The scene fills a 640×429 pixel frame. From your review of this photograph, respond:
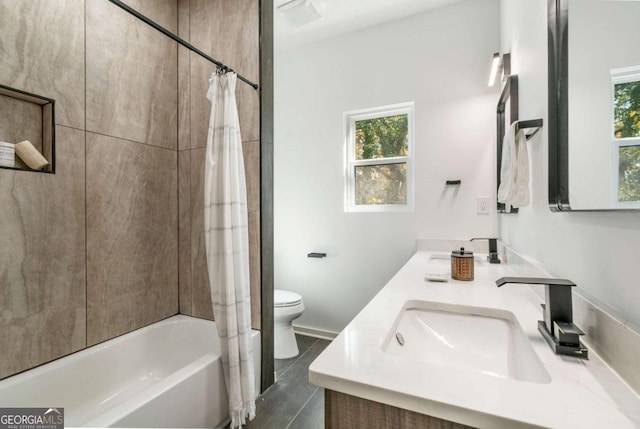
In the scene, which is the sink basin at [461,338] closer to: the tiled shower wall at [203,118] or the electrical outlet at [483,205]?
the tiled shower wall at [203,118]

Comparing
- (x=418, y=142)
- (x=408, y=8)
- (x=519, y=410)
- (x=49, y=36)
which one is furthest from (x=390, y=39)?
(x=519, y=410)

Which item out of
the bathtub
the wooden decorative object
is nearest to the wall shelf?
the wooden decorative object

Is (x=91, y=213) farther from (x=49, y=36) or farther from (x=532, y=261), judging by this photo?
(x=532, y=261)

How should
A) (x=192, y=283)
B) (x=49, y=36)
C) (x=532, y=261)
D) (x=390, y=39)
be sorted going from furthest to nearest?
(x=390, y=39) < (x=192, y=283) < (x=49, y=36) < (x=532, y=261)

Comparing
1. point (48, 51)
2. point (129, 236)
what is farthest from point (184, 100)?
point (129, 236)

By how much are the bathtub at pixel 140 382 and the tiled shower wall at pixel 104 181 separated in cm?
9

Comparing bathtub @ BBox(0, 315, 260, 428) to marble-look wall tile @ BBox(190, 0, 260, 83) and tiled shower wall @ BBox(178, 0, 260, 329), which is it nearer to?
tiled shower wall @ BBox(178, 0, 260, 329)

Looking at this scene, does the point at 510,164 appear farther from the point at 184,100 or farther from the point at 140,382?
the point at 140,382

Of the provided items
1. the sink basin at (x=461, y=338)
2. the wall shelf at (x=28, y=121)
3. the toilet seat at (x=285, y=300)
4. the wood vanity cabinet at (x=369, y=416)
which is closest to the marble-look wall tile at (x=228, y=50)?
the wall shelf at (x=28, y=121)

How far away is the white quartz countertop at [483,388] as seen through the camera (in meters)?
0.42

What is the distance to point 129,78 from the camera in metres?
1.63

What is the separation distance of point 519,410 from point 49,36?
211cm

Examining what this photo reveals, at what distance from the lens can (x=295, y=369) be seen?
1979 millimetres

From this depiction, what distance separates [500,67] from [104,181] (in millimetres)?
2402
